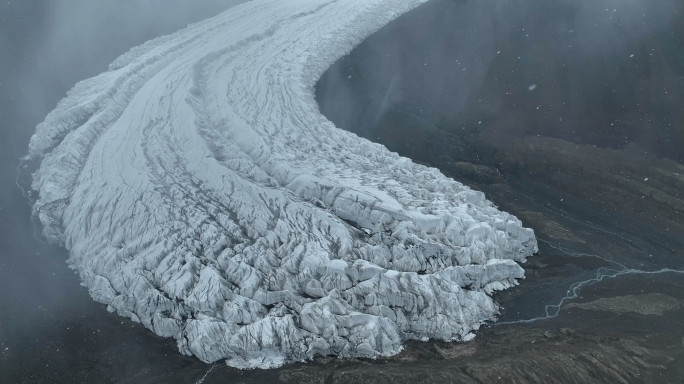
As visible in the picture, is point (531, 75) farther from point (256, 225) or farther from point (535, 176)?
point (256, 225)

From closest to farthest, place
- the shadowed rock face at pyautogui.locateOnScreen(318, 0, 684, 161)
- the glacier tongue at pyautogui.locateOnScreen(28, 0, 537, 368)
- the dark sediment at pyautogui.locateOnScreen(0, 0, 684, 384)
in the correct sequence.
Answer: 1. the dark sediment at pyautogui.locateOnScreen(0, 0, 684, 384)
2. the glacier tongue at pyautogui.locateOnScreen(28, 0, 537, 368)
3. the shadowed rock face at pyautogui.locateOnScreen(318, 0, 684, 161)

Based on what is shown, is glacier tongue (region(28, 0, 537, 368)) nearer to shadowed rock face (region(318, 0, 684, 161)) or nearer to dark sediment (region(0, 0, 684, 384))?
dark sediment (region(0, 0, 684, 384))

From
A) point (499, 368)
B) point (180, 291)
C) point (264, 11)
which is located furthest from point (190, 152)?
point (264, 11)

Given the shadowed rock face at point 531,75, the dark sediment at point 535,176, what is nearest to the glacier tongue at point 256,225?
the dark sediment at point 535,176

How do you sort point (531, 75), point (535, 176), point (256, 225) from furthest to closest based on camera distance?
point (531, 75)
point (535, 176)
point (256, 225)

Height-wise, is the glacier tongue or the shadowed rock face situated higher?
the shadowed rock face

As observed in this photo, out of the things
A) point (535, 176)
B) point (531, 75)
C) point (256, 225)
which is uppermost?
point (531, 75)

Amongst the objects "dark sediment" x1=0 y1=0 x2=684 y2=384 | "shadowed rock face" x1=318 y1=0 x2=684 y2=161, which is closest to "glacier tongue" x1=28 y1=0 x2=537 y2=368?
"dark sediment" x1=0 y1=0 x2=684 y2=384

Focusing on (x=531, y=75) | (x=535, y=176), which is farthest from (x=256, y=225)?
(x=531, y=75)

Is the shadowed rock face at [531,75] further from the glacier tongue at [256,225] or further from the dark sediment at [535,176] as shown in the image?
the glacier tongue at [256,225]
